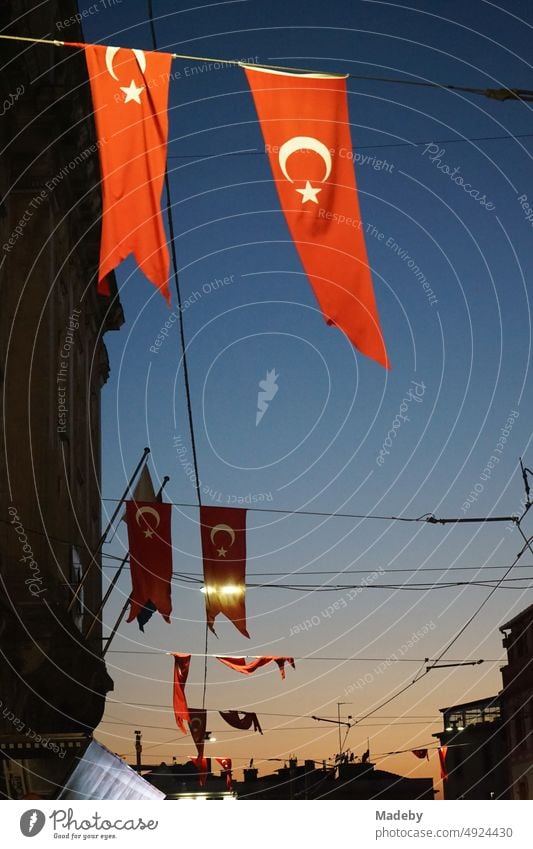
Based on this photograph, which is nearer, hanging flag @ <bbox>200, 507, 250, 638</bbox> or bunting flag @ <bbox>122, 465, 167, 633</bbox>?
hanging flag @ <bbox>200, 507, 250, 638</bbox>

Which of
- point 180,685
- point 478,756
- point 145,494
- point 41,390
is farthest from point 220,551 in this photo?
point 478,756

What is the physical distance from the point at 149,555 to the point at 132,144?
33.8 ft

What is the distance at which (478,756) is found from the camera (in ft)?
253

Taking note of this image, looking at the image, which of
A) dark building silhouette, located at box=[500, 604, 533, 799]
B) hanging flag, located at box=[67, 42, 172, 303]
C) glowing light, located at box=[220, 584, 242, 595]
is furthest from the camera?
dark building silhouette, located at box=[500, 604, 533, 799]

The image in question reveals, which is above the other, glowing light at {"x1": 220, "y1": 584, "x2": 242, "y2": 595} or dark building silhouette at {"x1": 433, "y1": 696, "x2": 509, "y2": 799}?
dark building silhouette at {"x1": 433, "y1": 696, "x2": 509, "y2": 799}

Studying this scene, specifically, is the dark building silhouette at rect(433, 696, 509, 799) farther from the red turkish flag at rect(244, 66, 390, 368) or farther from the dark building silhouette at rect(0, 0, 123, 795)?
the red turkish flag at rect(244, 66, 390, 368)

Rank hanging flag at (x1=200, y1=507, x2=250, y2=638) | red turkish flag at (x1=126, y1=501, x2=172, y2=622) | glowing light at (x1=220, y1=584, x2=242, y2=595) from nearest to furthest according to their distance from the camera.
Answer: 1. red turkish flag at (x1=126, y1=501, x2=172, y2=622)
2. hanging flag at (x1=200, y1=507, x2=250, y2=638)
3. glowing light at (x1=220, y1=584, x2=242, y2=595)

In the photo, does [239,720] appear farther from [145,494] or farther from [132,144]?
[132,144]

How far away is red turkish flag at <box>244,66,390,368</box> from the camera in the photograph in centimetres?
1192

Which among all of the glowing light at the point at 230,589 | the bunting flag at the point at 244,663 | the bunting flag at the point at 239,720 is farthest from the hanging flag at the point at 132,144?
the bunting flag at the point at 239,720

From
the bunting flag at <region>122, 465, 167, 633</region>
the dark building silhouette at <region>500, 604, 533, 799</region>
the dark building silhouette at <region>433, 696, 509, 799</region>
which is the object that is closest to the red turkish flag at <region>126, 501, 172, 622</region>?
the bunting flag at <region>122, 465, 167, 633</region>

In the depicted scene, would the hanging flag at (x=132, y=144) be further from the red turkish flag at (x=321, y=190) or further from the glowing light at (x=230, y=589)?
A: the glowing light at (x=230, y=589)
